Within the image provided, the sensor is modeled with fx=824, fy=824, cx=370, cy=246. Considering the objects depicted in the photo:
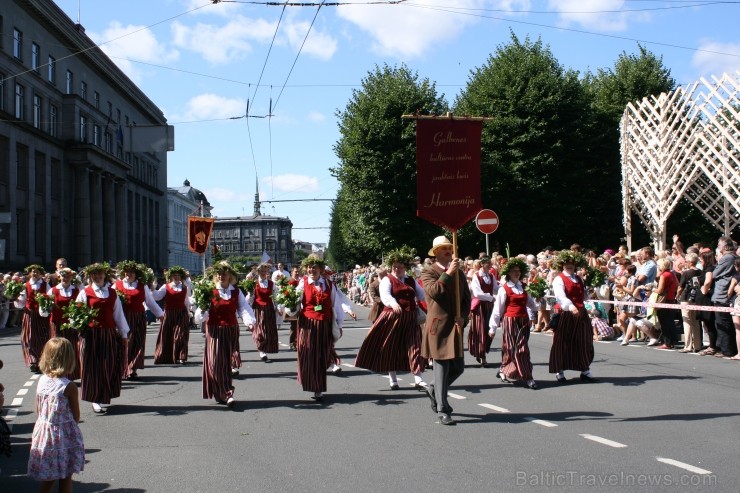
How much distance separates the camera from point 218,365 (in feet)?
34.8

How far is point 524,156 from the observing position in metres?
36.3

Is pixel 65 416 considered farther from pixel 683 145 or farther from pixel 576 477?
pixel 683 145

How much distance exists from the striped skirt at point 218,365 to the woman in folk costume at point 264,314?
5.19 metres

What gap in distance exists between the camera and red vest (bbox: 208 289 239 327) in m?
10.9

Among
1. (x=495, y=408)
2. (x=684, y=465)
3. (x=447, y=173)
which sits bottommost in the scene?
(x=684, y=465)

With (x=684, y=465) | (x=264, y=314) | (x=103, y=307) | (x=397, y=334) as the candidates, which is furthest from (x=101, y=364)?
(x=684, y=465)

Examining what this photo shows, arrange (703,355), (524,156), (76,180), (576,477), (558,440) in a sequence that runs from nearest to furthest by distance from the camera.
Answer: (576,477) < (558,440) < (703,355) < (524,156) < (76,180)

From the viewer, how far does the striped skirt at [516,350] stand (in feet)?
38.5

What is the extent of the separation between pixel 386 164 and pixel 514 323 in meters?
25.2

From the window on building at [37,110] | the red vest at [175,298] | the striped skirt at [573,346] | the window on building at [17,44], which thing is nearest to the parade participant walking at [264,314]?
the red vest at [175,298]

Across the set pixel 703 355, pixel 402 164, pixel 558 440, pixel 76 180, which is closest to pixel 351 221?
pixel 402 164

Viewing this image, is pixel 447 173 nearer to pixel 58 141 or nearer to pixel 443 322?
pixel 443 322

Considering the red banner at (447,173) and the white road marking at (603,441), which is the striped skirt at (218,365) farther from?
the white road marking at (603,441)

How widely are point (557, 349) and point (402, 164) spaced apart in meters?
25.2
